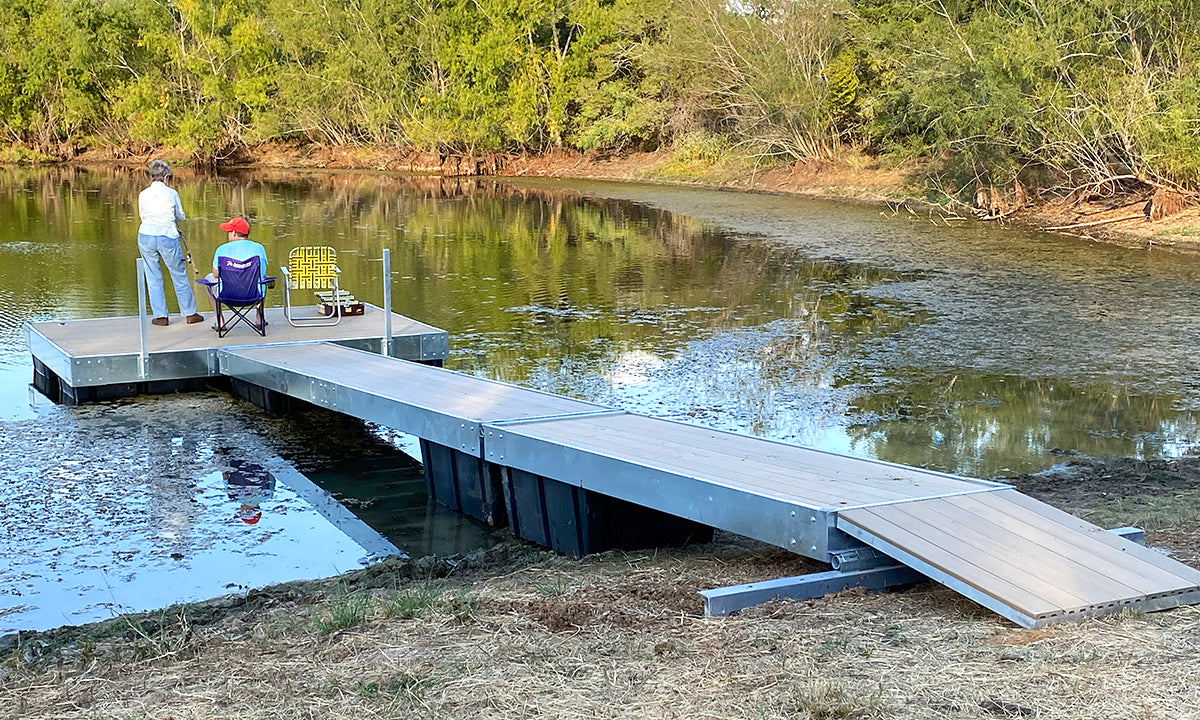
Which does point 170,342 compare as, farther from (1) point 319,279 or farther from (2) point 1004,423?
(2) point 1004,423

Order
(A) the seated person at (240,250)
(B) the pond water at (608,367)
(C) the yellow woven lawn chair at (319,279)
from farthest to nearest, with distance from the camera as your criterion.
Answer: (C) the yellow woven lawn chair at (319,279)
(A) the seated person at (240,250)
(B) the pond water at (608,367)

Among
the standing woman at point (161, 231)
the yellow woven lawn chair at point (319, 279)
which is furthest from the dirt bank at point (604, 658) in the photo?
the yellow woven lawn chair at point (319, 279)

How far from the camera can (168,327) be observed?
11.7 meters

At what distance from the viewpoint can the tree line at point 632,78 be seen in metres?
24.3

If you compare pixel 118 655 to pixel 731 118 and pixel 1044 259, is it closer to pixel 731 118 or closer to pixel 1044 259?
pixel 1044 259

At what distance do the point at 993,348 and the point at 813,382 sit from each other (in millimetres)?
2659

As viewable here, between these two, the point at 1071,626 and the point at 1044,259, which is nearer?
the point at 1071,626

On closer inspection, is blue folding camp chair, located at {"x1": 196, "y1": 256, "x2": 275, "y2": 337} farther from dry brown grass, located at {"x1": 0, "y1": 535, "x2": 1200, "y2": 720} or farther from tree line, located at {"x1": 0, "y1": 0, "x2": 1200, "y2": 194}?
tree line, located at {"x1": 0, "y1": 0, "x2": 1200, "y2": 194}

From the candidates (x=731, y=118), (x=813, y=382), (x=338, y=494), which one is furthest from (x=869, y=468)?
(x=731, y=118)

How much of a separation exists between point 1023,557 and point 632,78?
45168mm

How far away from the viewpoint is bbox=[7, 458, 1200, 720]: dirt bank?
413cm

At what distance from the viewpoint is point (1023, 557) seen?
5262 millimetres

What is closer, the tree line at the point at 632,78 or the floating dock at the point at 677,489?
the floating dock at the point at 677,489

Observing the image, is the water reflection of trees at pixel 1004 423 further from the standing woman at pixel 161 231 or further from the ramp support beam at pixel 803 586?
the standing woman at pixel 161 231
